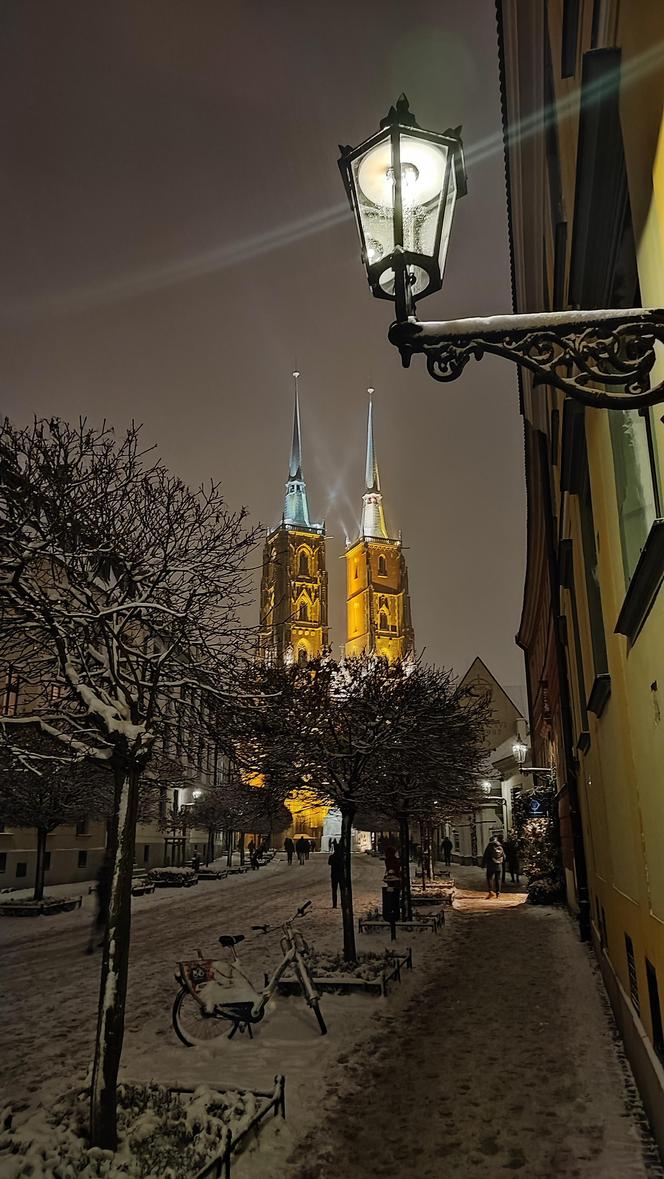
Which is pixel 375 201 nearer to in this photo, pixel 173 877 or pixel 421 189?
pixel 421 189

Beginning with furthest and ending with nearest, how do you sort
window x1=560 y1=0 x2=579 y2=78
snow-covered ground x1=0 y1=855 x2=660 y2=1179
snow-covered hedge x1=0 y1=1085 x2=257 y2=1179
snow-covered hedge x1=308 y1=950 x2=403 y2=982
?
snow-covered hedge x1=308 y1=950 x2=403 y2=982 → window x1=560 y1=0 x2=579 y2=78 → snow-covered ground x1=0 y1=855 x2=660 y2=1179 → snow-covered hedge x1=0 y1=1085 x2=257 y2=1179

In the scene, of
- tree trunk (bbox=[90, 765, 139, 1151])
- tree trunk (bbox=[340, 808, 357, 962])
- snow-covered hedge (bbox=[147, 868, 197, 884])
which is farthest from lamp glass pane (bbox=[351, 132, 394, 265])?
snow-covered hedge (bbox=[147, 868, 197, 884])

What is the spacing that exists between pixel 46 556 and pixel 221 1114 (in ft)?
15.0

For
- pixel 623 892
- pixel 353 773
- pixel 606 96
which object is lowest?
pixel 623 892

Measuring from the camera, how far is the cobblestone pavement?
219 inches

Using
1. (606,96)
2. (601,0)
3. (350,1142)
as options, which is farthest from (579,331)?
(350,1142)

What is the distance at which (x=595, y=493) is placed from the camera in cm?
786

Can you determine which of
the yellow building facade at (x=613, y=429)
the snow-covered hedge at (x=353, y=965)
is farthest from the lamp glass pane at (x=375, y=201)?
the snow-covered hedge at (x=353, y=965)

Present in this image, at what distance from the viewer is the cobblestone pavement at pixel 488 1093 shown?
5.55 m

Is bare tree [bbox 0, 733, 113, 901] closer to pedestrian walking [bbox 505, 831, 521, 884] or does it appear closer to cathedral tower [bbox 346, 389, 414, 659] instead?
pedestrian walking [bbox 505, 831, 521, 884]

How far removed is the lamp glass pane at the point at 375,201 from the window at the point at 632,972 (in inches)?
249

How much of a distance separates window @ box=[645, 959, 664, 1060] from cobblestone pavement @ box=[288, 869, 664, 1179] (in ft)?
2.14

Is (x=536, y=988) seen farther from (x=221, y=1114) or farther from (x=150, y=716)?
(x=150, y=716)

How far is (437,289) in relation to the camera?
3736 mm
